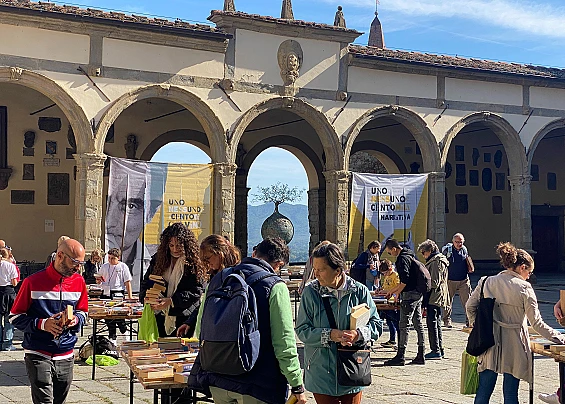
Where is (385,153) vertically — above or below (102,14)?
below

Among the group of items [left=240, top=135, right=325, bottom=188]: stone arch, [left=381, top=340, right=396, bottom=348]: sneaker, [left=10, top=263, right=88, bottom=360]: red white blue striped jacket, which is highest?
[left=240, top=135, right=325, bottom=188]: stone arch

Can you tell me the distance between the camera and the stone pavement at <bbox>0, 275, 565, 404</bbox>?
7219 millimetres

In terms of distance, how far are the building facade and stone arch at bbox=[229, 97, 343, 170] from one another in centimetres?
3

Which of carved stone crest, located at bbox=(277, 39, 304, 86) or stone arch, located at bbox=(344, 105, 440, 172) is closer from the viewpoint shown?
carved stone crest, located at bbox=(277, 39, 304, 86)

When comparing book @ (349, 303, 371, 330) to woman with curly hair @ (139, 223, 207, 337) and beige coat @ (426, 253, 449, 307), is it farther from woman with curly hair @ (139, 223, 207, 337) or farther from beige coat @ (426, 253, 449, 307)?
beige coat @ (426, 253, 449, 307)

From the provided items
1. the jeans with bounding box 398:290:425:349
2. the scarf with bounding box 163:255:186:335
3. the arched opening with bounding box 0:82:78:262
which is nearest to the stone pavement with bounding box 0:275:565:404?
the jeans with bounding box 398:290:425:349

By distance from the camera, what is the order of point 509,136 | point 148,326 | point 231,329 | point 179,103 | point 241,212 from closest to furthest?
point 231,329, point 148,326, point 179,103, point 509,136, point 241,212

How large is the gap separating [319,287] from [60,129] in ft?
48.9

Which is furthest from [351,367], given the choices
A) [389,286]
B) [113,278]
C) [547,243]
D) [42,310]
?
[547,243]

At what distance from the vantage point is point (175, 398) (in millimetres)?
5465

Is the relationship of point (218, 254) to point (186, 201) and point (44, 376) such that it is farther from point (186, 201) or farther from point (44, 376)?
point (186, 201)

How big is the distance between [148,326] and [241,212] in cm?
1517

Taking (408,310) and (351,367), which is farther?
(408,310)

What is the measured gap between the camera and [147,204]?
1487 centimetres
